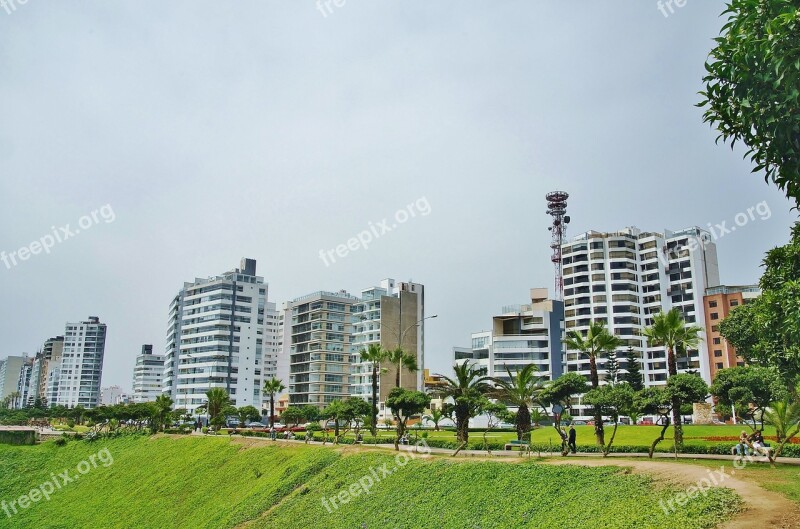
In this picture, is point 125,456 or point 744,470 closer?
point 744,470

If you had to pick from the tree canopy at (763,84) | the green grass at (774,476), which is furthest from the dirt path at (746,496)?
the tree canopy at (763,84)

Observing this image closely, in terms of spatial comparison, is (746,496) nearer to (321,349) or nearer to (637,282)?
(637,282)

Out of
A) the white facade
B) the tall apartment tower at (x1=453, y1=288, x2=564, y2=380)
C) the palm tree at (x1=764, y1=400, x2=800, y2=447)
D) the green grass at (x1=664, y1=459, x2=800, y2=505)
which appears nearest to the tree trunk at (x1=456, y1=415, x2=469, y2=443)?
the green grass at (x1=664, y1=459, x2=800, y2=505)

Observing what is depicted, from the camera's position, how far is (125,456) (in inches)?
2498

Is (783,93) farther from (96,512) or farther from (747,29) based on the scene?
(96,512)

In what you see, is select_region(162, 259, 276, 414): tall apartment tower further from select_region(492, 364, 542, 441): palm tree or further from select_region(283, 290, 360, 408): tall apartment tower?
select_region(492, 364, 542, 441): palm tree

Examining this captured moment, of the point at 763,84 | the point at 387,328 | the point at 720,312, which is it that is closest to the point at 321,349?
the point at 387,328

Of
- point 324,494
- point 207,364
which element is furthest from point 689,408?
point 207,364

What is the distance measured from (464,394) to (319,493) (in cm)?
1316

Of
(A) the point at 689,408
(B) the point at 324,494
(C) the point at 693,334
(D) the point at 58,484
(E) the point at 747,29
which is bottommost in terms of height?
(D) the point at 58,484

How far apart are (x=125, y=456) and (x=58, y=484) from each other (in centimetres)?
645

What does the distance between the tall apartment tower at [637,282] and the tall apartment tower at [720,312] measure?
5.57 ft

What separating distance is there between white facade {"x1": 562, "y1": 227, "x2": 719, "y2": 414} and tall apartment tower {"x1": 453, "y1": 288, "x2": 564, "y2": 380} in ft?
10.6

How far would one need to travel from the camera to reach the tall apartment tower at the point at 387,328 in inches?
4749
